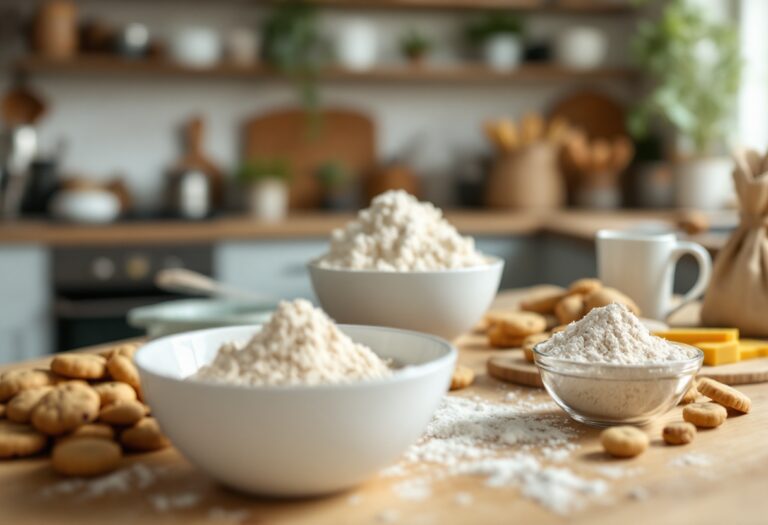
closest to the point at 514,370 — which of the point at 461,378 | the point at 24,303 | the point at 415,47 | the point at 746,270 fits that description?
the point at 461,378

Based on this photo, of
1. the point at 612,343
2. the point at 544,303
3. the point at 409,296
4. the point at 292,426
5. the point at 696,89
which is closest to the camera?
the point at 292,426

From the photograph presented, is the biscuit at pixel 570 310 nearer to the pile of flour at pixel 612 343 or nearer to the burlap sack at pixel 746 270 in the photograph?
the burlap sack at pixel 746 270

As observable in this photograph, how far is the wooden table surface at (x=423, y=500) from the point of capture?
61 centimetres

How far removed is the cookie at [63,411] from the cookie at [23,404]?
0.02 metres

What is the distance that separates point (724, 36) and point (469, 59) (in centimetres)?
113

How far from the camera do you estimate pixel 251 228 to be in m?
2.96

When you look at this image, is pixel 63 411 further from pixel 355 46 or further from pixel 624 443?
pixel 355 46

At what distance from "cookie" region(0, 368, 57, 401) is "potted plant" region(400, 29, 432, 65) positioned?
2.91m

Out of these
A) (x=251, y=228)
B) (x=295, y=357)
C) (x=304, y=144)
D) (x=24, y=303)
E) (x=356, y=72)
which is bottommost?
(x=24, y=303)

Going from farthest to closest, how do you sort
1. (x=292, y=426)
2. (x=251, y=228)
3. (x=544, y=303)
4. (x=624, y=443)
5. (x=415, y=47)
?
1. (x=415, y=47)
2. (x=251, y=228)
3. (x=544, y=303)
4. (x=624, y=443)
5. (x=292, y=426)

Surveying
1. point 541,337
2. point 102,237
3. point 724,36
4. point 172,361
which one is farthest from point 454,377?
point 724,36

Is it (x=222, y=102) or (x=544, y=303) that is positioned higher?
(x=222, y=102)

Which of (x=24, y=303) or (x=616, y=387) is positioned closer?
(x=616, y=387)

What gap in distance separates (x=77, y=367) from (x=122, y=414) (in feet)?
0.43
